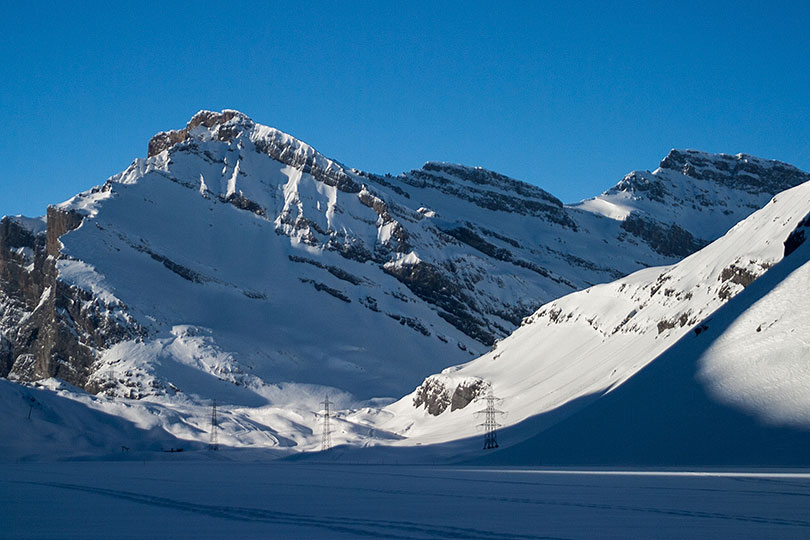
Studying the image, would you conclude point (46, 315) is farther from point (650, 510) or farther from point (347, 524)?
point (650, 510)

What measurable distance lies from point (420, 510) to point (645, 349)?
6436 centimetres

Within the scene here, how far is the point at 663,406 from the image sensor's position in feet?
Result: 197

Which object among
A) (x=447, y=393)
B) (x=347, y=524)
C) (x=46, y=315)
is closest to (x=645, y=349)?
(x=447, y=393)

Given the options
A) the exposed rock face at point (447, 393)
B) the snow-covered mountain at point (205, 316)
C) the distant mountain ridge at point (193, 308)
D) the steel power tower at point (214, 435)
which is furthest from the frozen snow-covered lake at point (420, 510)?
the distant mountain ridge at point (193, 308)

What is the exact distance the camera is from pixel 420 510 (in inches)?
894

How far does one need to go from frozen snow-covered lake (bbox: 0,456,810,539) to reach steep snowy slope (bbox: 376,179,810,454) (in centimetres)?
2476

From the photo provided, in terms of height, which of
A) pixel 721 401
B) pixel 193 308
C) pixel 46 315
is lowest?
pixel 721 401

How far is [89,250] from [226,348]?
34815 millimetres

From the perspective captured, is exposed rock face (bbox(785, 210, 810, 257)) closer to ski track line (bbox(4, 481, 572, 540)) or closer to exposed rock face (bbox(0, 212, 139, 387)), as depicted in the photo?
ski track line (bbox(4, 481, 572, 540))

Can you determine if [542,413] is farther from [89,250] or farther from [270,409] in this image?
[89,250]

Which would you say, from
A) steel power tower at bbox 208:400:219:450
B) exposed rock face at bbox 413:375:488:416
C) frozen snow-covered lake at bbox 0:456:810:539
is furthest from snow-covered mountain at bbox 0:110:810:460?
frozen snow-covered lake at bbox 0:456:810:539

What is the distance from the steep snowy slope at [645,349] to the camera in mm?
57406

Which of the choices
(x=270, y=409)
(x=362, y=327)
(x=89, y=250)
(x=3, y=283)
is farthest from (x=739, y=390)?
(x=3, y=283)

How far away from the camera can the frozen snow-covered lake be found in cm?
1814
